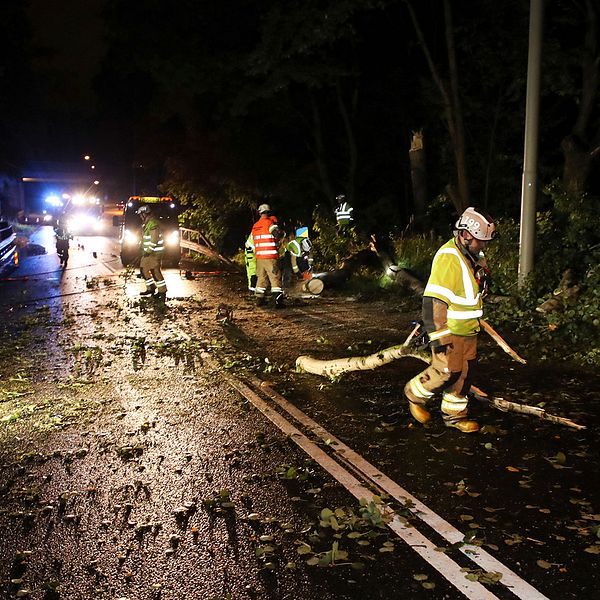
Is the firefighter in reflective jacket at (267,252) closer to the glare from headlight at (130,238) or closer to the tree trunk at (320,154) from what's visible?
the tree trunk at (320,154)

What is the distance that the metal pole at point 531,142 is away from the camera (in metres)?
10.5

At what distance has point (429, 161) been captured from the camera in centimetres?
2353

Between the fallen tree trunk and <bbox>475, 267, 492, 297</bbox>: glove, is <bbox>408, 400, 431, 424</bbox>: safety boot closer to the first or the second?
the fallen tree trunk

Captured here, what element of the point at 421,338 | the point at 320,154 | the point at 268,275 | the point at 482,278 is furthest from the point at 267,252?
the point at 320,154

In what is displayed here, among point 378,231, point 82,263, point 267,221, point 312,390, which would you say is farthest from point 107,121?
point 312,390

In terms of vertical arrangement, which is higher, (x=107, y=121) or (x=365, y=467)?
(x=107, y=121)

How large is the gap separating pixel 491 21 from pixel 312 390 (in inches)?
477

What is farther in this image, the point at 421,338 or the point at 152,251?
the point at 152,251

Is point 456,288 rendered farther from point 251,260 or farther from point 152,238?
point 152,238

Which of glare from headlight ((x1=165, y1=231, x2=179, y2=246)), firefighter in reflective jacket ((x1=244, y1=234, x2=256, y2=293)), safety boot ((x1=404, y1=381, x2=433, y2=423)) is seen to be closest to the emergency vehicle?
glare from headlight ((x1=165, y1=231, x2=179, y2=246))

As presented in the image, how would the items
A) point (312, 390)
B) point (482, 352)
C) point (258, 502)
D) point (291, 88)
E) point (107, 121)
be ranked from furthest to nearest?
point (107, 121)
point (291, 88)
point (482, 352)
point (312, 390)
point (258, 502)

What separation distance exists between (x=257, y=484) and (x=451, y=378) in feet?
6.44

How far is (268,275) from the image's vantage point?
13.4m

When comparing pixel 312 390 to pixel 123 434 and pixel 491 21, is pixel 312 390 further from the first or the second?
pixel 491 21
